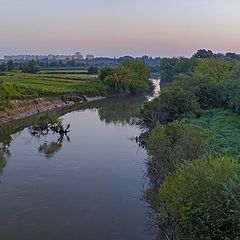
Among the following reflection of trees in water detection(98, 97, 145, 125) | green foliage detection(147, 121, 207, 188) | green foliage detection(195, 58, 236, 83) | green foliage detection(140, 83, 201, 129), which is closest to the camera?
green foliage detection(147, 121, 207, 188)

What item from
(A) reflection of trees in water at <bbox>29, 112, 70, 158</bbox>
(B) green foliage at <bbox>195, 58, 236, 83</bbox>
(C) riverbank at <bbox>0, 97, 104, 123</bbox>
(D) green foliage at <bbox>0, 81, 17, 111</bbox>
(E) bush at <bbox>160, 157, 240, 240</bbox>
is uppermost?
(E) bush at <bbox>160, 157, 240, 240</bbox>

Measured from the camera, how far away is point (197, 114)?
35.8 metres

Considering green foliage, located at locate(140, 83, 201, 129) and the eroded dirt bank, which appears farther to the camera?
the eroded dirt bank

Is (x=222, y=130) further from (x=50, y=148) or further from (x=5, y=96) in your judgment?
(x=5, y=96)

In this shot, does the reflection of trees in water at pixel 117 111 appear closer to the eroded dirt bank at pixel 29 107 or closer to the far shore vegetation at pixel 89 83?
the eroded dirt bank at pixel 29 107

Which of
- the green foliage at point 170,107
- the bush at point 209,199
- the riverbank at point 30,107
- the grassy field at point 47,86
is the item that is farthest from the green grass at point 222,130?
the grassy field at point 47,86

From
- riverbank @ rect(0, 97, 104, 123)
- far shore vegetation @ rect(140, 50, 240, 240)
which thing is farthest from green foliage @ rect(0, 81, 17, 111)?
far shore vegetation @ rect(140, 50, 240, 240)

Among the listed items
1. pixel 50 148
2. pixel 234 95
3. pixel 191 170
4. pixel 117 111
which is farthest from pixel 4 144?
pixel 117 111

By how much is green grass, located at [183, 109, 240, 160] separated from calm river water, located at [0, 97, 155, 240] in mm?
4263

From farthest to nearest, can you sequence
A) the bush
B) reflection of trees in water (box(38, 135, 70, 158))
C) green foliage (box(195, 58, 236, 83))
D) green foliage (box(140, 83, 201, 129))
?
green foliage (box(195, 58, 236, 83)), green foliage (box(140, 83, 201, 129)), reflection of trees in water (box(38, 135, 70, 158)), the bush

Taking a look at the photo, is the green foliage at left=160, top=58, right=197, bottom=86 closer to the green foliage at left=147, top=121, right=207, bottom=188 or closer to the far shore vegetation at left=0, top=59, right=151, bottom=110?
the far shore vegetation at left=0, top=59, right=151, bottom=110

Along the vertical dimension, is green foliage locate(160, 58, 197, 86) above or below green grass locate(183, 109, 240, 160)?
below

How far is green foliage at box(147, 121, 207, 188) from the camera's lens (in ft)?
56.4

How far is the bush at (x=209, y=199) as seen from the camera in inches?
421
